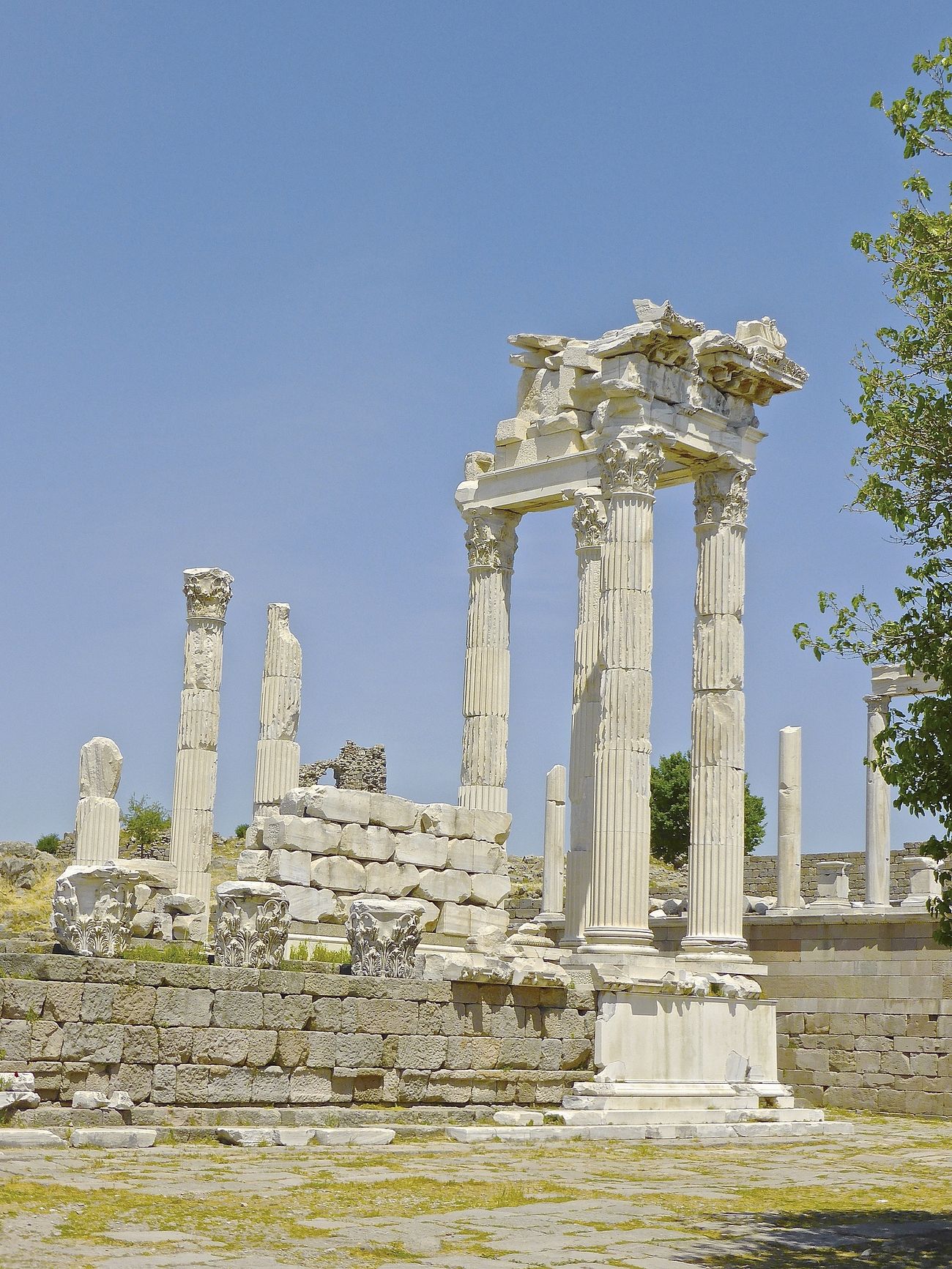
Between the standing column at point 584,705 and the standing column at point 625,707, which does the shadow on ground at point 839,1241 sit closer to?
the standing column at point 625,707

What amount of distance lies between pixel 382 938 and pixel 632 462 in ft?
23.2

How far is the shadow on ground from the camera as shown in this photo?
948 cm

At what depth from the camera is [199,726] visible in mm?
26344

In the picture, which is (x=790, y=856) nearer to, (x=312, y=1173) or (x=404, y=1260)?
(x=312, y=1173)

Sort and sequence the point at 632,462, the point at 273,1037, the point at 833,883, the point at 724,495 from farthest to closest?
the point at 833,883 < the point at 724,495 < the point at 632,462 < the point at 273,1037

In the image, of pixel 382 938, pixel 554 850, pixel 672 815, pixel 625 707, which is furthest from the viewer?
pixel 672 815

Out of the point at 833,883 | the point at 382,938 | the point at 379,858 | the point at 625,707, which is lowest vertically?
the point at 382,938

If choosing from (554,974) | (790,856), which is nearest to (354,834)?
(554,974)

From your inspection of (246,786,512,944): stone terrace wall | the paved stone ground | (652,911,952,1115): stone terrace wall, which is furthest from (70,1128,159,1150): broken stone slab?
(652,911,952,1115): stone terrace wall

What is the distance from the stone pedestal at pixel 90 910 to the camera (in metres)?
15.2

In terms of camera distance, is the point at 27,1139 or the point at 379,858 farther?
the point at 379,858

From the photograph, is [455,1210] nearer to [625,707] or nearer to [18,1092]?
[18,1092]

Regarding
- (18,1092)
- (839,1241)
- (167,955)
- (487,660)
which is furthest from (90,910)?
(487,660)

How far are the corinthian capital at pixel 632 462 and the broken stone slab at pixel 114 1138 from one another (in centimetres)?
1036
